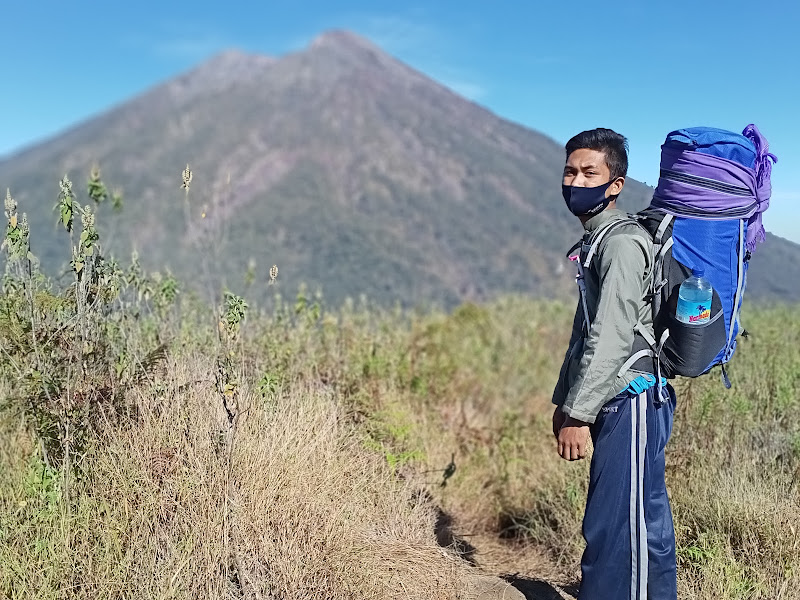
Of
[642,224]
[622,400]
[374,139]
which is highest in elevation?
[374,139]

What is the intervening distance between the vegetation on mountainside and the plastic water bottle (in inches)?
49.2

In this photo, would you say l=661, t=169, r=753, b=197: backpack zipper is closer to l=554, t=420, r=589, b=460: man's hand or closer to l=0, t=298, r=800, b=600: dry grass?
l=554, t=420, r=589, b=460: man's hand

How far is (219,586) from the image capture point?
84.0 inches

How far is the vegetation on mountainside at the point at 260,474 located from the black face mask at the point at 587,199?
4.62ft

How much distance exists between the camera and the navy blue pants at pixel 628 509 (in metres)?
1.95

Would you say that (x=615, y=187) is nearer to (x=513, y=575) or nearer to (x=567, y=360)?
(x=567, y=360)

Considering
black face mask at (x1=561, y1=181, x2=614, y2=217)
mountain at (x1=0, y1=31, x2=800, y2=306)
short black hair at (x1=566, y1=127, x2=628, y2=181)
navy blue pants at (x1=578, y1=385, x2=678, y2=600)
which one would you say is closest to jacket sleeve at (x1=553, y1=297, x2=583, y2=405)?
navy blue pants at (x1=578, y1=385, x2=678, y2=600)

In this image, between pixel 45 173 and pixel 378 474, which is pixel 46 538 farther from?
pixel 45 173

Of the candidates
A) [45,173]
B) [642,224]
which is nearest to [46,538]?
[642,224]

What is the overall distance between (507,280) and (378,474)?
171 feet

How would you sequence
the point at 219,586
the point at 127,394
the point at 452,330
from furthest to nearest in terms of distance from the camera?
the point at 452,330 < the point at 127,394 < the point at 219,586

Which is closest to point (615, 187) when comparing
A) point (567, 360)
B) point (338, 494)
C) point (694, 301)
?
point (694, 301)

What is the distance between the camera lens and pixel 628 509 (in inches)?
77.2

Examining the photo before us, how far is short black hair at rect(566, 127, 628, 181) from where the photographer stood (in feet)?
6.75
